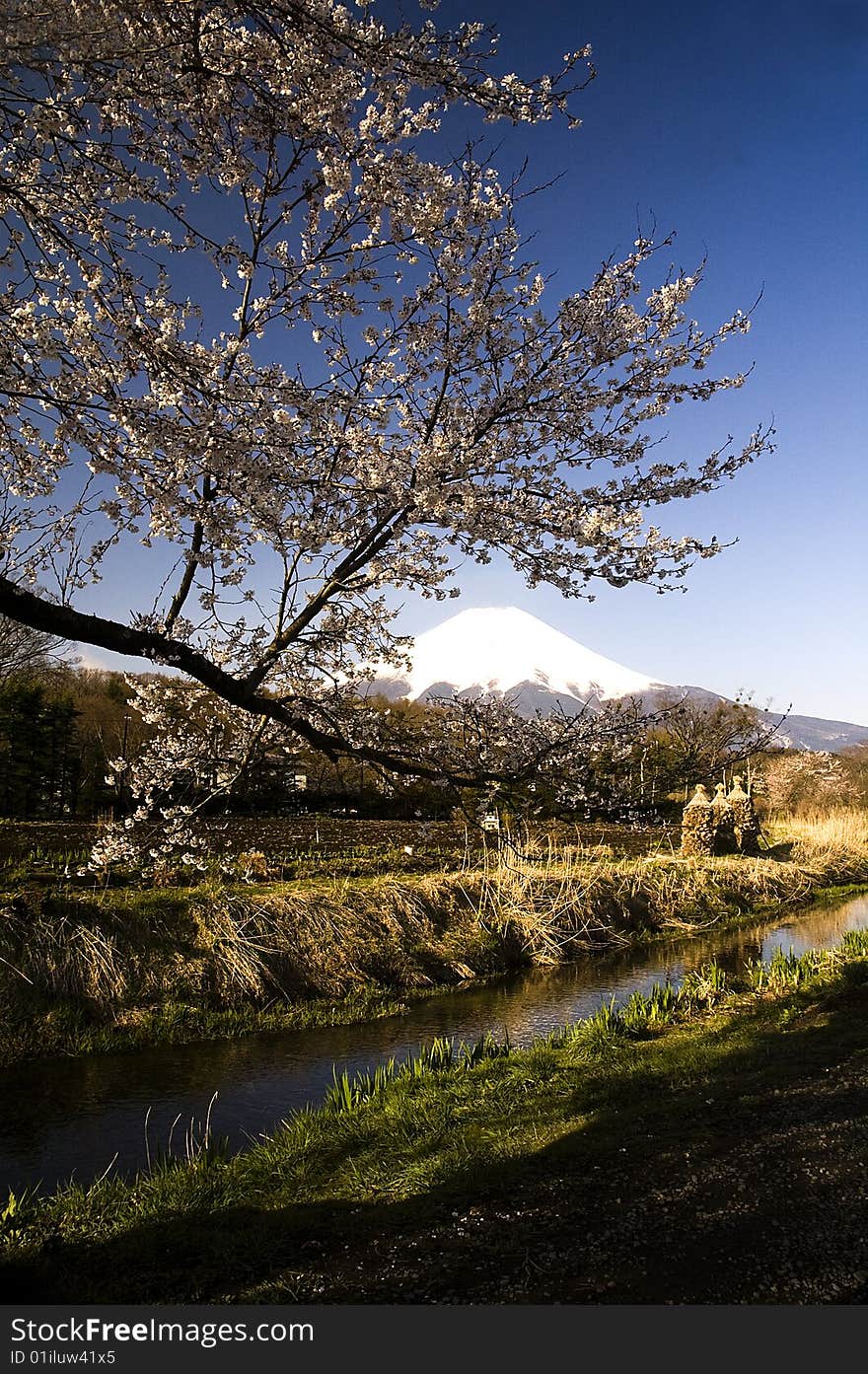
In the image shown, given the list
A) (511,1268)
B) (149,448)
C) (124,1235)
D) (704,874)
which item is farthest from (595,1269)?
(704,874)

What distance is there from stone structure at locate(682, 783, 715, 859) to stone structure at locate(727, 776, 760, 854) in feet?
3.87

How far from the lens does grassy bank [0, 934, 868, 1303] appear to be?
3.68 m

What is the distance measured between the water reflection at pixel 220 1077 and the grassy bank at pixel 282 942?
1.36ft

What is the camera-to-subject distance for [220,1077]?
809cm

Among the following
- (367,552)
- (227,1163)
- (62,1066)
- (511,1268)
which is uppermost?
(367,552)

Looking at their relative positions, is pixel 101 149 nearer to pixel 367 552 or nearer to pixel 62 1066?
pixel 367 552

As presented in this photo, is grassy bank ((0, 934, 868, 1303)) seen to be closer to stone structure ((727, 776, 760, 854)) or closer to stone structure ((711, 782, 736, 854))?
stone structure ((711, 782, 736, 854))

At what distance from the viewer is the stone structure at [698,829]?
776 inches

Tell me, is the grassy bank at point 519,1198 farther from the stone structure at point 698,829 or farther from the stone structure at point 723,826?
the stone structure at point 723,826

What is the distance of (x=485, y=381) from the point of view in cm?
560

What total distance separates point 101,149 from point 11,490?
206 cm
